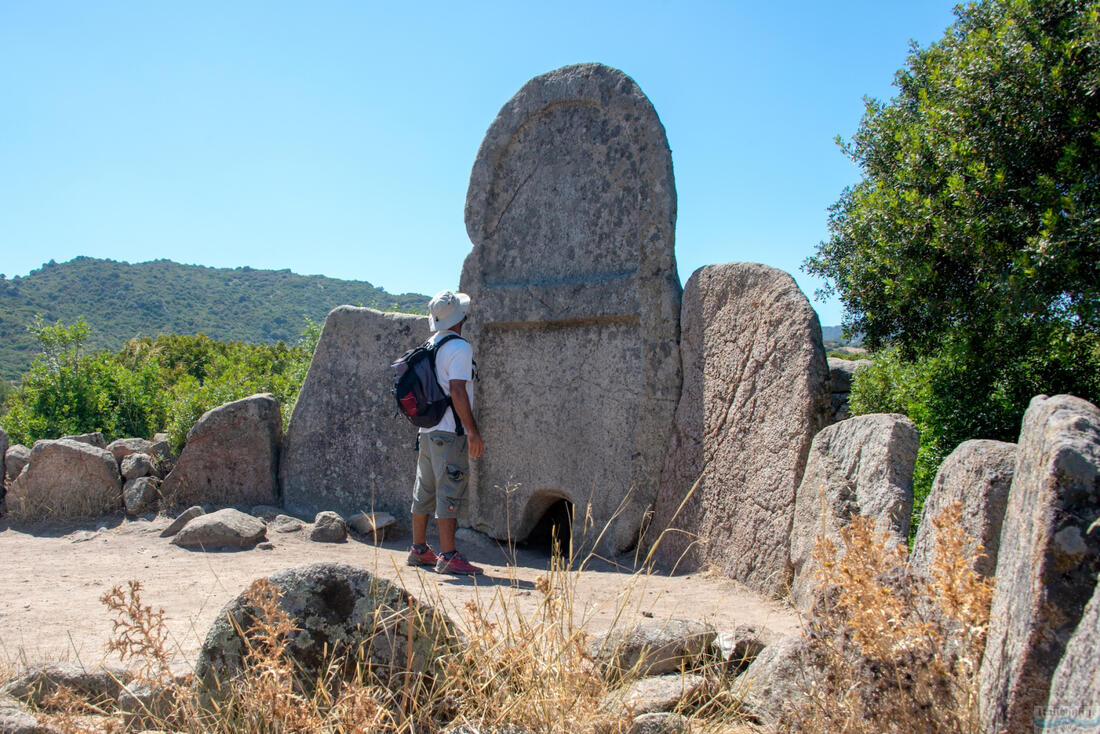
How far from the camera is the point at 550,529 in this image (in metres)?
6.25

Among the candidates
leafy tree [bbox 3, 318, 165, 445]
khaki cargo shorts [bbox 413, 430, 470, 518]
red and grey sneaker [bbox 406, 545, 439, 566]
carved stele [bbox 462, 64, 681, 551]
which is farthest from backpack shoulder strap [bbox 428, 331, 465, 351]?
leafy tree [bbox 3, 318, 165, 445]

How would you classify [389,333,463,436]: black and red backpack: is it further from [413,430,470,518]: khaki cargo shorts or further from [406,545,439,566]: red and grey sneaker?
[406,545,439,566]: red and grey sneaker

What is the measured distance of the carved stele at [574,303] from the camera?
17.7 ft

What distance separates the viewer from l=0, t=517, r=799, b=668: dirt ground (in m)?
3.63

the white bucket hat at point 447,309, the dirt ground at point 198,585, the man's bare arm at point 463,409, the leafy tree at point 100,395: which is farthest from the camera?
the leafy tree at point 100,395

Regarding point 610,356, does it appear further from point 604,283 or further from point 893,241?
point 893,241

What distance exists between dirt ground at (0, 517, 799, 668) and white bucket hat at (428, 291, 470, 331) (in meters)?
1.44

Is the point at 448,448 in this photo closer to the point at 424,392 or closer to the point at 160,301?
the point at 424,392

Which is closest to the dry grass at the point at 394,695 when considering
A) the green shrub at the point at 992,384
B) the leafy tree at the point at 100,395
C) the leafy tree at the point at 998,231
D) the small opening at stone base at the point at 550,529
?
the green shrub at the point at 992,384

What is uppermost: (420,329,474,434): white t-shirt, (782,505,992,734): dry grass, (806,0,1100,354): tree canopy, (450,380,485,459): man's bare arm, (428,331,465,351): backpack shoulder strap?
(806,0,1100,354): tree canopy

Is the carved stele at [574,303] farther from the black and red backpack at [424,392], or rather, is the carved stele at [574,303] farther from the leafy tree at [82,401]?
the leafy tree at [82,401]

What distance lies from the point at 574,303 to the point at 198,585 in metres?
2.82

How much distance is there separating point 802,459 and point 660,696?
6.39 ft

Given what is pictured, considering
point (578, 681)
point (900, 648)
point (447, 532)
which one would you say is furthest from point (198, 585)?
point (900, 648)
